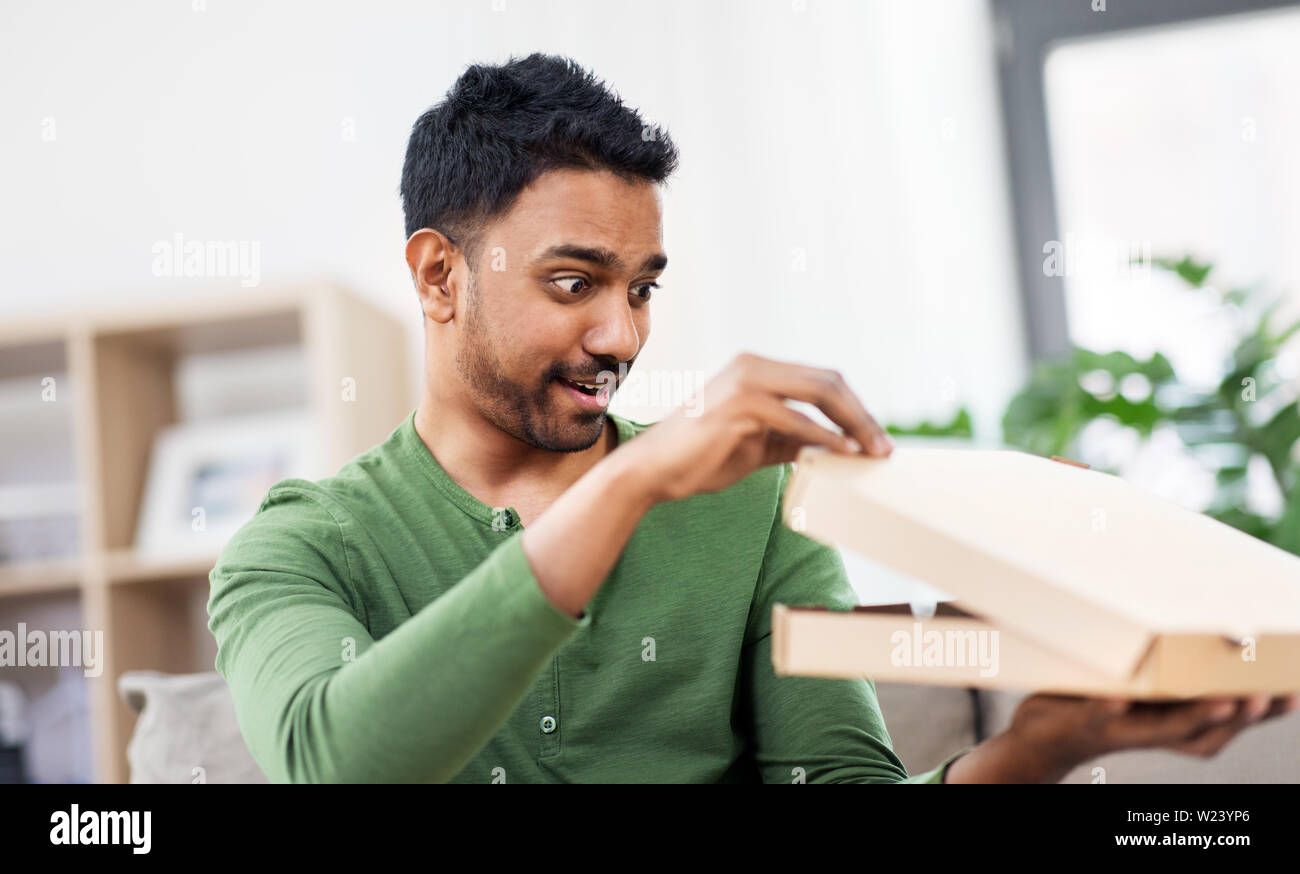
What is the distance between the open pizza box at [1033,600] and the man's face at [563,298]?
1.32 ft

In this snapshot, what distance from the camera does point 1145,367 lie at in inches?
78.7

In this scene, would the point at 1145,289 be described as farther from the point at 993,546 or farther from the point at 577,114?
the point at 993,546

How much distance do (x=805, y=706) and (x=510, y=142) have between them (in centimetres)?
57

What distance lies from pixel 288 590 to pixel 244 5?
2.15m

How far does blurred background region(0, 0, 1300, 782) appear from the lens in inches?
93.0

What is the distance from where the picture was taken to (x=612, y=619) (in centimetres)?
101

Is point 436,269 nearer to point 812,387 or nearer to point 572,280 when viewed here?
point 572,280

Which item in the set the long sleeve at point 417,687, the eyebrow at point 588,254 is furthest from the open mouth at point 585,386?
→ the long sleeve at point 417,687

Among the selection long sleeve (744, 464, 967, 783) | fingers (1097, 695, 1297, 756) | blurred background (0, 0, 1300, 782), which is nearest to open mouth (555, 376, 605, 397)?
long sleeve (744, 464, 967, 783)

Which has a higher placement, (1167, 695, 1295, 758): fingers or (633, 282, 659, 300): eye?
(633, 282, 659, 300): eye

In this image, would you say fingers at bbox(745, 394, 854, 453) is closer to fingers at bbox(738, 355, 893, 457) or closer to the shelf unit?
fingers at bbox(738, 355, 893, 457)

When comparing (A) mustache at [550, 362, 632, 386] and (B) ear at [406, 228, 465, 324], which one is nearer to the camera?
(A) mustache at [550, 362, 632, 386]
